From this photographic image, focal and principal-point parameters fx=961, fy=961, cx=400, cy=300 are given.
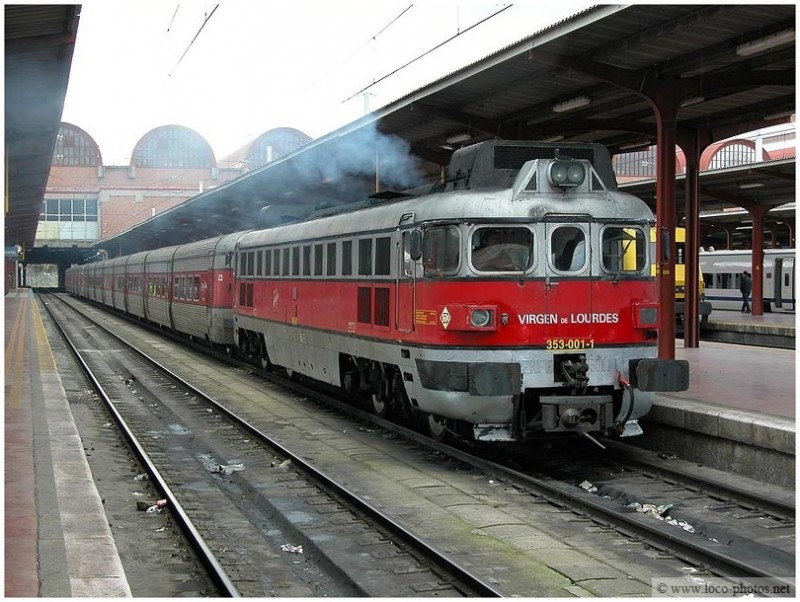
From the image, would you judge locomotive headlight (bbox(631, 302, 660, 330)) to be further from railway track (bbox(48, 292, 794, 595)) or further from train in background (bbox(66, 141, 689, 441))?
railway track (bbox(48, 292, 794, 595))

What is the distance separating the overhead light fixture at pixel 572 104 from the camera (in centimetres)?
1584

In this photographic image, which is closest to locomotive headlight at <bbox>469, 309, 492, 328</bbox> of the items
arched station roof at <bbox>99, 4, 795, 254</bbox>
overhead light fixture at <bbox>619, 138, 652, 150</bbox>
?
arched station roof at <bbox>99, 4, 795, 254</bbox>

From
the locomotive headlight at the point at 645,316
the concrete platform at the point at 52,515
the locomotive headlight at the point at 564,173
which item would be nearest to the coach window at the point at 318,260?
the concrete platform at the point at 52,515

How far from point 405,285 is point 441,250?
909 millimetres

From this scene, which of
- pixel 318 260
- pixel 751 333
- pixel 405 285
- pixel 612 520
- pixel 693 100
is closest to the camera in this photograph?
pixel 612 520

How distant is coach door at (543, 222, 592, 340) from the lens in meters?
10.1

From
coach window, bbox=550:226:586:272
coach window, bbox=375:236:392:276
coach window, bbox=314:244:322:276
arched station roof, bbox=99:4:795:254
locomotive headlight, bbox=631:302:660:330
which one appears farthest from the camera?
coach window, bbox=314:244:322:276

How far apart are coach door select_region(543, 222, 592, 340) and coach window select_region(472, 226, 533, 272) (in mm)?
248

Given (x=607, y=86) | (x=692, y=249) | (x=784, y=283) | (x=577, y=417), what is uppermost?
(x=607, y=86)

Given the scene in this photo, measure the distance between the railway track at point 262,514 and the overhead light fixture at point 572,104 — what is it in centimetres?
757

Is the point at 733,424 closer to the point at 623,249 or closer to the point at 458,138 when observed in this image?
the point at 623,249

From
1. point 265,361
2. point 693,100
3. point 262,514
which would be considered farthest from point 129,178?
point 262,514

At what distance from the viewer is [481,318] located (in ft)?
32.6

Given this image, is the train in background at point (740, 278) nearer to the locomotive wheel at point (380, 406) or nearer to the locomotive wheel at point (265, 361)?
the locomotive wheel at point (265, 361)
